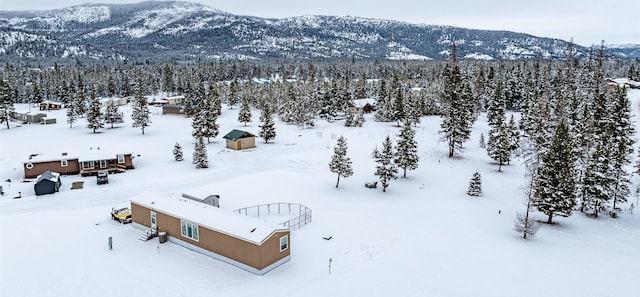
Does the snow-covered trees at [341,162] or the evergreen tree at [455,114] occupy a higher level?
the evergreen tree at [455,114]

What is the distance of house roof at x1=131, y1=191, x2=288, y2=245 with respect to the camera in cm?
2339

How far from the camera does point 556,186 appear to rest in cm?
3178

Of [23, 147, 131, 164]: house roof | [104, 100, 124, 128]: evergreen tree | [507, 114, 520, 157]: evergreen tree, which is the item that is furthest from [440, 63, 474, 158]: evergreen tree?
[104, 100, 124, 128]: evergreen tree

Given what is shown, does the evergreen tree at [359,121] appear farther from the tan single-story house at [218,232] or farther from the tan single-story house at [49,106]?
the tan single-story house at [49,106]

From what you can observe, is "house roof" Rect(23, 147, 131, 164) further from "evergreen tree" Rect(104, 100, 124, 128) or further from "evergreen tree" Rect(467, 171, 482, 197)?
"evergreen tree" Rect(467, 171, 482, 197)

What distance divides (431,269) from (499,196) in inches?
729

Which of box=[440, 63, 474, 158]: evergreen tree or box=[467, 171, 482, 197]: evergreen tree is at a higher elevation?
box=[440, 63, 474, 158]: evergreen tree

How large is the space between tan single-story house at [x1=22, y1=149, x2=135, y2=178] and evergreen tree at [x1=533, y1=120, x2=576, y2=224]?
39266 mm

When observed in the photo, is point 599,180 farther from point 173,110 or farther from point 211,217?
point 173,110

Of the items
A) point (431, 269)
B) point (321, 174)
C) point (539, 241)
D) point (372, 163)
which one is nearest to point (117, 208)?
point (321, 174)

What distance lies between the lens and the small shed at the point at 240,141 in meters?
56.4

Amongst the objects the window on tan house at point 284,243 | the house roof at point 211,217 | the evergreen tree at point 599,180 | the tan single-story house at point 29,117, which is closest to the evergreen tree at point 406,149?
the evergreen tree at point 599,180

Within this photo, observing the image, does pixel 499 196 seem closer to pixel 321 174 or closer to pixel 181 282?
pixel 321 174

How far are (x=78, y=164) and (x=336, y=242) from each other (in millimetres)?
30923
